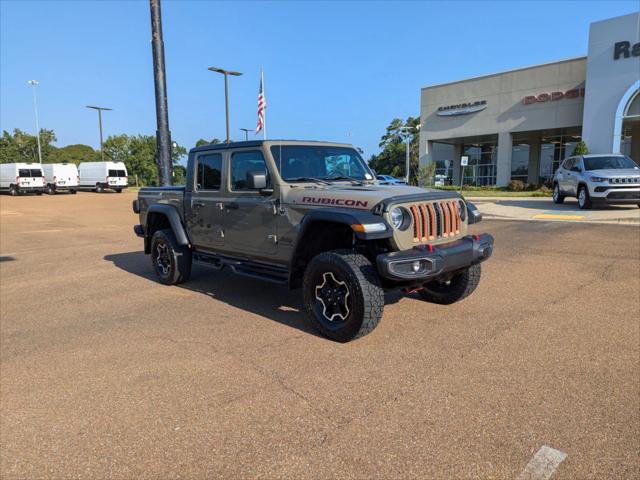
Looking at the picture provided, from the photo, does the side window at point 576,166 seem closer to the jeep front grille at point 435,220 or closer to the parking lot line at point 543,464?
the jeep front grille at point 435,220

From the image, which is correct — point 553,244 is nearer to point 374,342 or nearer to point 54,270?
point 374,342

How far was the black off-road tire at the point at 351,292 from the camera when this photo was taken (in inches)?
153

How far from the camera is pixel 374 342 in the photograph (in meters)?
4.14

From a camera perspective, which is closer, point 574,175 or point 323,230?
point 323,230

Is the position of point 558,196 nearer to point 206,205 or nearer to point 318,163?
point 318,163

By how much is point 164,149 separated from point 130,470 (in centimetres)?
978

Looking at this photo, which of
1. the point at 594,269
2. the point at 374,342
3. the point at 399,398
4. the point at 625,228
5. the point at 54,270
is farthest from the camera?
the point at 625,228

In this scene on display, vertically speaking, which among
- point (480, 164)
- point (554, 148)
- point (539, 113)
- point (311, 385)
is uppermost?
point (539, 113)

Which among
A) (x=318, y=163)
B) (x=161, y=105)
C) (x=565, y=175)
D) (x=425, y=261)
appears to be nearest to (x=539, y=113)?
(x=565, y=175)

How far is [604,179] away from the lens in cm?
1432

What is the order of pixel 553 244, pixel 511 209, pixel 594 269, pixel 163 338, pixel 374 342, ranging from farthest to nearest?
pixel 511 209
pixel 553 244
pixel 594 269
pixel 163 338
pixel 374 342

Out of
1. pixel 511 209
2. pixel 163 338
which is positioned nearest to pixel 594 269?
pixel 163 338

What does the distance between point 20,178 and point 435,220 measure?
3588 cm

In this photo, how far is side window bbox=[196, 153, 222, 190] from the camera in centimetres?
566
